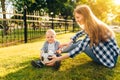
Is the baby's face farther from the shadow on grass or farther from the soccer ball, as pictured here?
the shadow on grass

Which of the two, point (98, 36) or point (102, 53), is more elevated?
point (98, 36)

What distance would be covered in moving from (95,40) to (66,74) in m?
0.77

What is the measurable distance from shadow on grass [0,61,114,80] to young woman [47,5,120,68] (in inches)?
6.9

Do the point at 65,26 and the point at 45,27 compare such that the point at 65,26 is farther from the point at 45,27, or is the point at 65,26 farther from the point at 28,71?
the point at 28,71

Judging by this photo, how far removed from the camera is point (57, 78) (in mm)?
4582

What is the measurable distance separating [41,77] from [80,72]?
27.9 inches

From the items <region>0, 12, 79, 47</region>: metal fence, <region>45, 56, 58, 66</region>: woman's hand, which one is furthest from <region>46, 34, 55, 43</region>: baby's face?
<region>0, 12, 79, 47</region>: metal fence

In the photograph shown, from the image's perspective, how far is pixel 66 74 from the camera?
Answer: 473 centimetres

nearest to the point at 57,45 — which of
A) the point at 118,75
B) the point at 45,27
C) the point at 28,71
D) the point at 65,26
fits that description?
the point at 28,71

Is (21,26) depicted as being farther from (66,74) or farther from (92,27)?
(92,27)

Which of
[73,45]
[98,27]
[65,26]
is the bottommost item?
[65,26]

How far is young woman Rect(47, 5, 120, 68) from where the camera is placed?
457 cm

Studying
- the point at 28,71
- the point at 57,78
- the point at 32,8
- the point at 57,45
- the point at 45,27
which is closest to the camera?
the point at 57,78

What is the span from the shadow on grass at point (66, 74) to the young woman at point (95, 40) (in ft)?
Answer: 0.57
